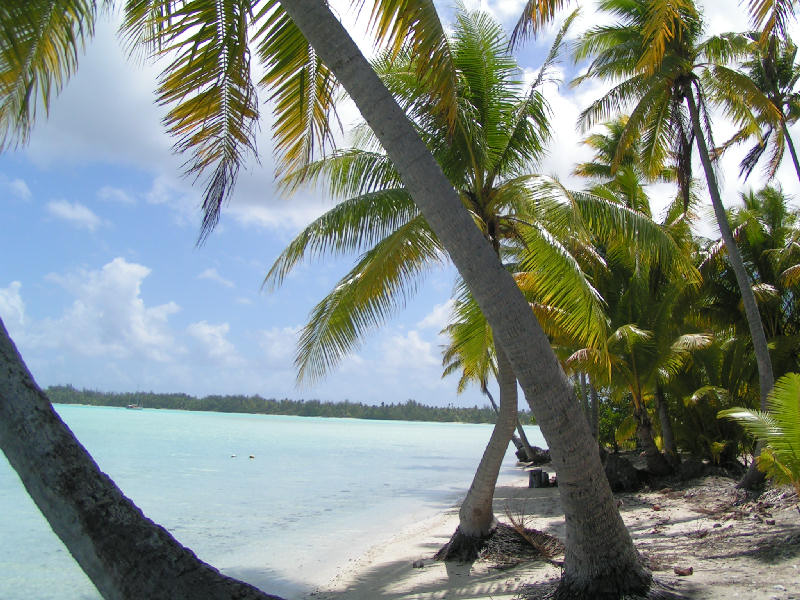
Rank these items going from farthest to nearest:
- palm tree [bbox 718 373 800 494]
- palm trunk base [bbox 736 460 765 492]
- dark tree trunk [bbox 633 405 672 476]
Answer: dark tree trunk [bbox 633 405 672 476], palm trunk base [bbox 736 460 765 492], palm tree [bbox 718 373 800 494]

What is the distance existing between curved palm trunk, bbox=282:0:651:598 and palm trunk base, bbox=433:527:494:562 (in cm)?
378

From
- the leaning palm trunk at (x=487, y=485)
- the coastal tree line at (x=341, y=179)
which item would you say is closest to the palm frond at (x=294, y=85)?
the coastal tree line at (x=341, y=179)

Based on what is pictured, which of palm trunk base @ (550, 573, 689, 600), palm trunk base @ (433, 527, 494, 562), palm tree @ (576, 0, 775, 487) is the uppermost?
palm tree @ (576, 0, 775, 487)

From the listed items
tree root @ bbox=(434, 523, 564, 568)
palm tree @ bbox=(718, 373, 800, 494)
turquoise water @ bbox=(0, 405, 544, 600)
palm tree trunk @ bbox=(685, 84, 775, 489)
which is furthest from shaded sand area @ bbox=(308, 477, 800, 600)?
palm tree trunk @ bbox=(685, 84, 775, 489)

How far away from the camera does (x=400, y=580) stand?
26.8 feet

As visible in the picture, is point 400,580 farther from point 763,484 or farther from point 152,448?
point 152,448

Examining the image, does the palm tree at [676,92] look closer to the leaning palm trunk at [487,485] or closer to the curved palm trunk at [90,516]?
the leaning palm trunk at [487,485]

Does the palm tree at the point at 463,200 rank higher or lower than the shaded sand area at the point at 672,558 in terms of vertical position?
higher

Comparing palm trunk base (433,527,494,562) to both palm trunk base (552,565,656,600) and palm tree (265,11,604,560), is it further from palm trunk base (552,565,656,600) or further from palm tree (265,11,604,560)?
palm trunk base (552,565,656,600)

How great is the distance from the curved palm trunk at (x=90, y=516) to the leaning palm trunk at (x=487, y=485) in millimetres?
5914

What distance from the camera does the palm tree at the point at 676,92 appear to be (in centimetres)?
1133

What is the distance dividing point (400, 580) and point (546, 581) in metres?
2.72

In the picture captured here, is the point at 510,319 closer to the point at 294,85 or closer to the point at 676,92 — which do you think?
the point at 294,85

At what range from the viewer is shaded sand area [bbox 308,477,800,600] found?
5.24 meters
